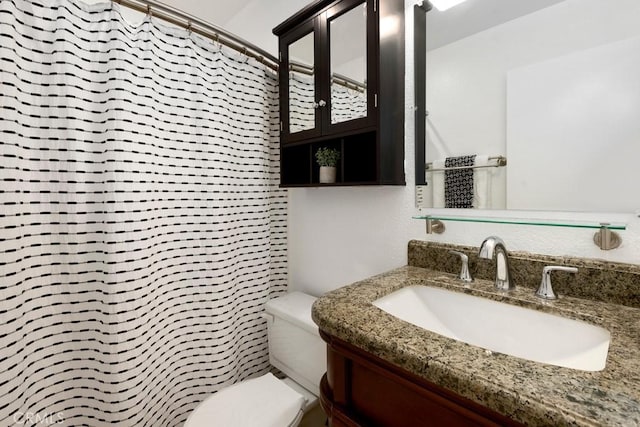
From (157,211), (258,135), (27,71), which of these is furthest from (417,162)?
(27,71)

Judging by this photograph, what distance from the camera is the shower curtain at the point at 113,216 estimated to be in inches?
37.1

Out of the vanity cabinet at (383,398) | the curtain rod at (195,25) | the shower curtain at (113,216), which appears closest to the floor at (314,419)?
the shower curtain at (113,216)

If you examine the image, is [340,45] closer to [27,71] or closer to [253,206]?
[253,206]

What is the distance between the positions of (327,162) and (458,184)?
A: 1.83 ft

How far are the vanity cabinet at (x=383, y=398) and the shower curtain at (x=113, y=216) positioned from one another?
0.85m

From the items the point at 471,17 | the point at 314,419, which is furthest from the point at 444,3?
the point at 314,419

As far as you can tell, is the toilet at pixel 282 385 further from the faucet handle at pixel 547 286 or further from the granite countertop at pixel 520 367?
the faucet handle at pixel 547 286

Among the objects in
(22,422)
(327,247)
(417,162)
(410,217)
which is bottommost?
(22,422)

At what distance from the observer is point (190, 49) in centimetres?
130

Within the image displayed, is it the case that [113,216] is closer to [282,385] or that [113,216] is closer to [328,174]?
[328,174]

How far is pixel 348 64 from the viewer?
1154 millimetres

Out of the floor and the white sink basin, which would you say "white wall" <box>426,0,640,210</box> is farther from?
the floor

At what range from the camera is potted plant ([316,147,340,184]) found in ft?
4.23

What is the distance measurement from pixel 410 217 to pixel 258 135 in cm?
93
